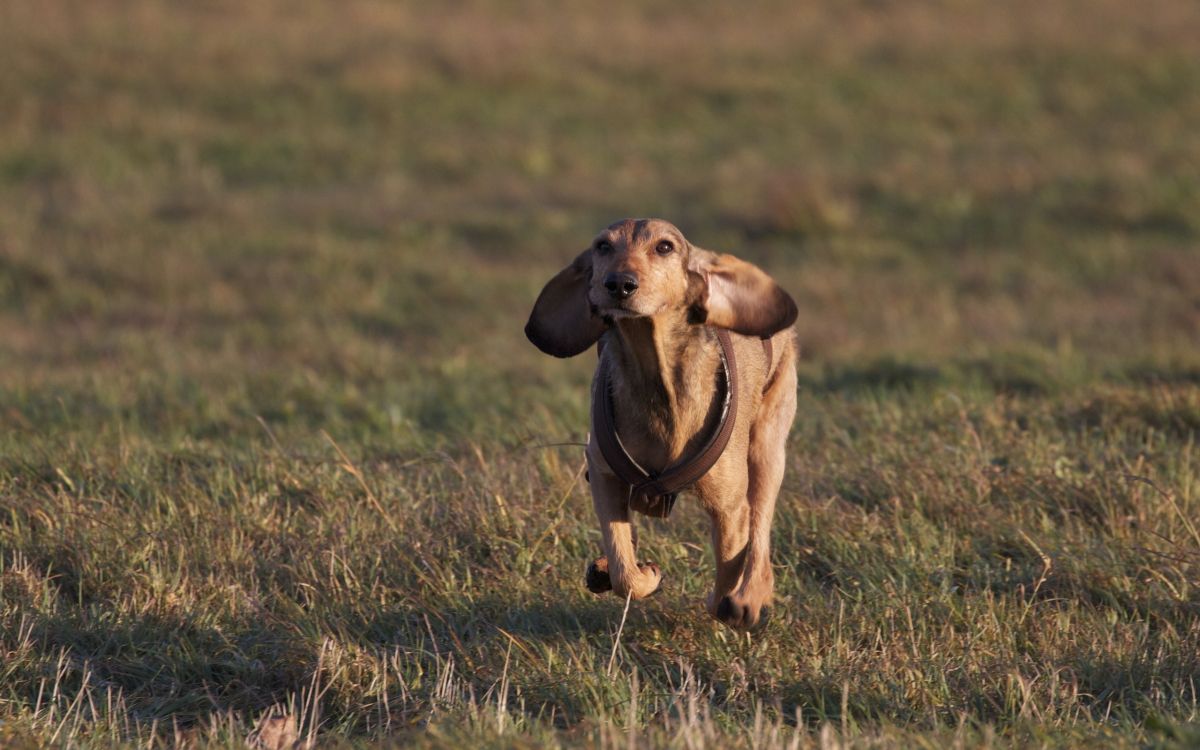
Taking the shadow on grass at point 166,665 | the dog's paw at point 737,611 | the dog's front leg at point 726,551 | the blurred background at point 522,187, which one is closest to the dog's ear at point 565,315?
the dog's front leg at point 726,551

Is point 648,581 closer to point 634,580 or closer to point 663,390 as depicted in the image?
point 634,580

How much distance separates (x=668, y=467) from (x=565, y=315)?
0.57m

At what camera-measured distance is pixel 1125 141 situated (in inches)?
695

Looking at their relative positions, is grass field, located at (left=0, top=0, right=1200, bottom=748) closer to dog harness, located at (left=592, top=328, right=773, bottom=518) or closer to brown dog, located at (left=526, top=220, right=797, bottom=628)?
brown dog, located at (left=526, top=220, right=797, bottom=628)

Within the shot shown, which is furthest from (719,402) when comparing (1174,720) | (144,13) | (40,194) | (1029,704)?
(144,13)

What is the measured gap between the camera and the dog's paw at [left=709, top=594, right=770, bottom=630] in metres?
4.68

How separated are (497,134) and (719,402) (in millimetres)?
13631

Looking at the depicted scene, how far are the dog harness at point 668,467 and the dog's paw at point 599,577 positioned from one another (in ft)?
0.70

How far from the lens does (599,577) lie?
4809 mm

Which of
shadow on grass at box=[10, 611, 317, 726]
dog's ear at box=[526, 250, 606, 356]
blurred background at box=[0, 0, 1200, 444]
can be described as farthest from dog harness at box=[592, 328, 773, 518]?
blurred background at box=[0, 0, 1200, 444]

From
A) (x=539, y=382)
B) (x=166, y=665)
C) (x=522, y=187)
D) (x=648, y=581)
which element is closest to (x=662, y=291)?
(x=648, y=581)

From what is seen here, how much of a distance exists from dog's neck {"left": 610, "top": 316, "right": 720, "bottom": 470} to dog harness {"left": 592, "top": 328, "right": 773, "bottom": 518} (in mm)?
46

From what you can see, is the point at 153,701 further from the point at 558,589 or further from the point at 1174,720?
the point at 1174,720

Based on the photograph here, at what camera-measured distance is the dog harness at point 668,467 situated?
15.0 feet
